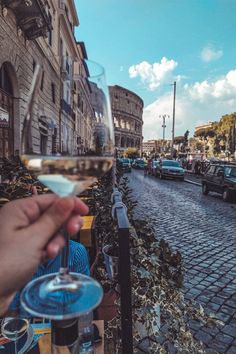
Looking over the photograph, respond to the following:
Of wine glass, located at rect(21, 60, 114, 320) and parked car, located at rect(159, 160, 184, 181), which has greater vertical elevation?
wine glass, located at rect(21, 60, 114, 320)

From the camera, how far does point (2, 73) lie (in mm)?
9859

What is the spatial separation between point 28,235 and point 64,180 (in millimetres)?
158

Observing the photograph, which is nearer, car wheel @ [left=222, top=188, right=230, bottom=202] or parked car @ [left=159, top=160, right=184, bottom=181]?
car wheel @ [left=222, top=188, right=230, bottom=202]

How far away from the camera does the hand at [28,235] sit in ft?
2.30

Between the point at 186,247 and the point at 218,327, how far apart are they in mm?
2786

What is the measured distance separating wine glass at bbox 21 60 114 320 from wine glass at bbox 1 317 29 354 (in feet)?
1.70

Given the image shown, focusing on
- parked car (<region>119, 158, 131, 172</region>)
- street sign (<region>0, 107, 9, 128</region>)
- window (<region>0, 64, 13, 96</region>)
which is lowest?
parked car (<region>119, 158, 131, 172</region>)

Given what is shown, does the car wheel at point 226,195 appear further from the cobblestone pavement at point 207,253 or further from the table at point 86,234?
the table at point 86,234

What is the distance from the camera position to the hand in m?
0.70

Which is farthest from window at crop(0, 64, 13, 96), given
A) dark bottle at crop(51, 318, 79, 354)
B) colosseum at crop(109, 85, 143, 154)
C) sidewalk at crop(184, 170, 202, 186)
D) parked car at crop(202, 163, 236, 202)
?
colosseum at crop(109, 85, 143, 154)

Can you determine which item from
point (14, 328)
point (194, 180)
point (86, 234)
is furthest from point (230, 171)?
point (14, 328)

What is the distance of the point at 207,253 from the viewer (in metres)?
5.53

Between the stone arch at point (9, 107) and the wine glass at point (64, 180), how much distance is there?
9481 mm

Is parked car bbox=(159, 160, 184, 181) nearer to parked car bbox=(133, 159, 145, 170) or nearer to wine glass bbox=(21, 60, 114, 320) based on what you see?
parked car bbox=(133, 159, 145, 170)
